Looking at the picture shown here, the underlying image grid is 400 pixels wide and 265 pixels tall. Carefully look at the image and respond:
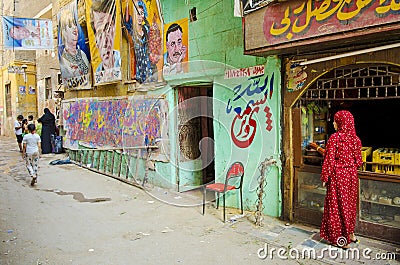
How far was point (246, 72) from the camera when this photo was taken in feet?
19.8

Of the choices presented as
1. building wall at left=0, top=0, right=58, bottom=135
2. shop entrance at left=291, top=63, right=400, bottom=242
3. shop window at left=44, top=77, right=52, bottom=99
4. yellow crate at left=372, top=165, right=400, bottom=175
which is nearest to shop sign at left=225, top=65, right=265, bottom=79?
shop entrance at left=291, top=63, right=400, bottom=242

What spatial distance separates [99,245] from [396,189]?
4181 millimetres

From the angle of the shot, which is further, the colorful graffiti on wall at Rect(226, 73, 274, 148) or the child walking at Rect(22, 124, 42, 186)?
the child walking at Rect(22, 124, 42, 186)

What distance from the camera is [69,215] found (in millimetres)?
6301

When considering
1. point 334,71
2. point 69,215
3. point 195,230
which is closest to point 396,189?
point 334,71

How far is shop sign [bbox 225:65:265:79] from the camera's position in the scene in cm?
578

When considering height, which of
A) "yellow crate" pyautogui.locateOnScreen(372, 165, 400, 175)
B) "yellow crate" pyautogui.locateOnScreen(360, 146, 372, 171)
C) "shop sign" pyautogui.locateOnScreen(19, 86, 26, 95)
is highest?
"shop sign" pyautogui.locateOnScreen(19, 86, 26, 95)

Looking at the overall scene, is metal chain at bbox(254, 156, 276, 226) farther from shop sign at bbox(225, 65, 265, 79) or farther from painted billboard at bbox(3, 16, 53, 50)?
painted billboard at bbox(3, 16, 53, 50)

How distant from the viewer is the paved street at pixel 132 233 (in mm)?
4453

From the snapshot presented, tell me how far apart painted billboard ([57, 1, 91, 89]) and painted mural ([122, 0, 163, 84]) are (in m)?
3.06

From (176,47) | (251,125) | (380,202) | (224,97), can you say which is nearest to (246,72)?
(224,97)

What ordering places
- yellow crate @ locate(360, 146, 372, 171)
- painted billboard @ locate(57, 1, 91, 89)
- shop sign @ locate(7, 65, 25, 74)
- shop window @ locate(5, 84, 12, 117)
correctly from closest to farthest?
1. yellow crate @ locate(360, 146, 372, 171)
2. painted billboard @ locate(57, 1, 91, 89)
3. shop sign @ locate(7, 65, 25, 74)
4. shop window @ locate(5, 84, 12, 117)

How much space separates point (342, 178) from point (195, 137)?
4.34 meters

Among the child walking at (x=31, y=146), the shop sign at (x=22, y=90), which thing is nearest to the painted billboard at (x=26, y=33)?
the child walking at (x=31, y=146)
